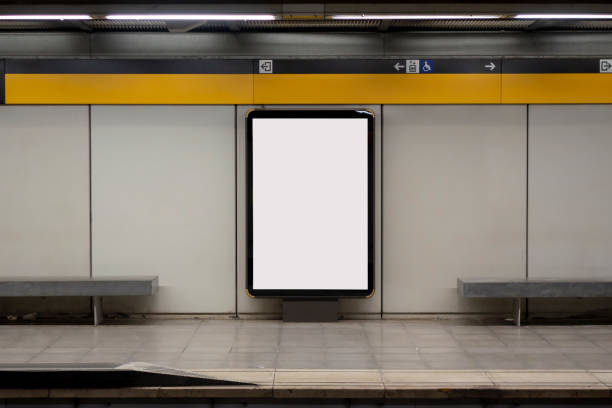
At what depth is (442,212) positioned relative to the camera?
6789 mm

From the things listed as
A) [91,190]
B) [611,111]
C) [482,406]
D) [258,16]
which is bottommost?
[482,406]

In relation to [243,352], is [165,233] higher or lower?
higher

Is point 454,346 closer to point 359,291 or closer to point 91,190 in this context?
point 359,291

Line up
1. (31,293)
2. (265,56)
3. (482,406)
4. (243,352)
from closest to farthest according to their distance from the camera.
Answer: (482,406), (243,352), (31,293), (265,56)

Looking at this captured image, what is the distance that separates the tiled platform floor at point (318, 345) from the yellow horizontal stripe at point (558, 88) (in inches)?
90.0

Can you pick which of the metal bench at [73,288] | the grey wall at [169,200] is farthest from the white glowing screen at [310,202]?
the metal bench at [73,288]

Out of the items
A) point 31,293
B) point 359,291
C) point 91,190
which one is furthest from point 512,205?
point 31,293

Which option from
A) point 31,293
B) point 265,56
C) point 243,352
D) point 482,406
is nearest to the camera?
point 482,406

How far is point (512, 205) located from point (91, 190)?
433 centimetres

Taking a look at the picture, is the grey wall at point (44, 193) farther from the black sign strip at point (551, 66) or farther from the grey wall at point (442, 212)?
the black sign strip at point (551, 66)

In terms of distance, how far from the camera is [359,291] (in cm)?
657

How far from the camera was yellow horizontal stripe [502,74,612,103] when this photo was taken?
6656 mm

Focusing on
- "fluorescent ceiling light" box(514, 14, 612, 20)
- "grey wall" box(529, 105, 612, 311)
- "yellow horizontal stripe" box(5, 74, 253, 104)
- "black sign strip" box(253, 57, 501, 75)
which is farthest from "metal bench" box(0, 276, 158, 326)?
"fluorescent ceiling light" box(514, 14, 612, 20)

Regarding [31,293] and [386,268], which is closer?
[31,293]
